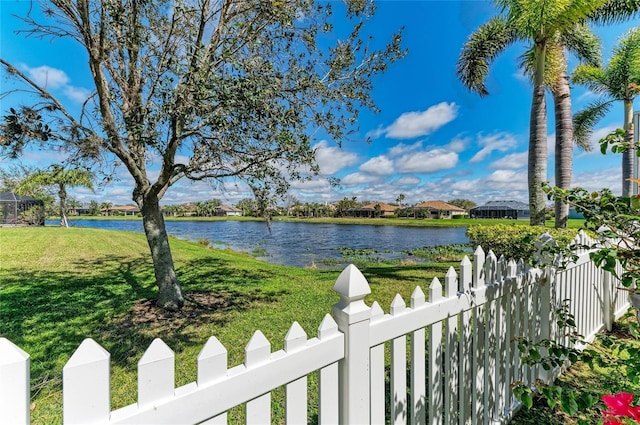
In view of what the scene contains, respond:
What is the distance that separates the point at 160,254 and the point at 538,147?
28.6 ft

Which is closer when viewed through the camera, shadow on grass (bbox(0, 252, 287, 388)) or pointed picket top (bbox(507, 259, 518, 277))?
pointed picket top (bbox(507, 259, 518, 277))

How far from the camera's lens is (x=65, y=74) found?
409cm

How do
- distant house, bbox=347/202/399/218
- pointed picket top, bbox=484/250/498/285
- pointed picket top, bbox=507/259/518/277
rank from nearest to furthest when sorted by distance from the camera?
pointed picket top, bbox=484/250/498/285 < pointed picket top, bbox=507/259/518/277 < distant house, bbox=347/202/399/218

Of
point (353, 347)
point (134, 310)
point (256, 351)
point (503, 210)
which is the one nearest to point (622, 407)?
point (353, 347)

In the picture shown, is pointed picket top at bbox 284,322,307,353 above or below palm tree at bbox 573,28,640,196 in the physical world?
below

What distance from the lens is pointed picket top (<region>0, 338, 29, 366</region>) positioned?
0.57 metres

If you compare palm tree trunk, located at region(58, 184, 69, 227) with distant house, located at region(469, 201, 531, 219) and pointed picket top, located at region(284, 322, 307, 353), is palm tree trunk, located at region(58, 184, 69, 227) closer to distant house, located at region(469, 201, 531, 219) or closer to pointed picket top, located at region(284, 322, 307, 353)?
pointed picket top, located at region(284, 322, 307, 353)

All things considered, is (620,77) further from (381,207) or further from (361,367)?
Answer: (381,207)

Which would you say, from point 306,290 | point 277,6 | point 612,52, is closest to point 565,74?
point 612,52

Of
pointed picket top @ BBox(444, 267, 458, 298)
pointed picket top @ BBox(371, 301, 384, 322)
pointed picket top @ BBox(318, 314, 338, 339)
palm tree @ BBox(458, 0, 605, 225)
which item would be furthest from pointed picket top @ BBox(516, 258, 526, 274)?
palm tree @ BBox(458, 0, 605, 225)

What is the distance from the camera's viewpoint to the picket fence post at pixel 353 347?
3.86 feet

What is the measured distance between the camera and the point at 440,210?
182 feet

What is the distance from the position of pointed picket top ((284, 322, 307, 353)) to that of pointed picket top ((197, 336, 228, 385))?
0.74ft

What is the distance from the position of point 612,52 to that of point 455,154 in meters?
14.5
